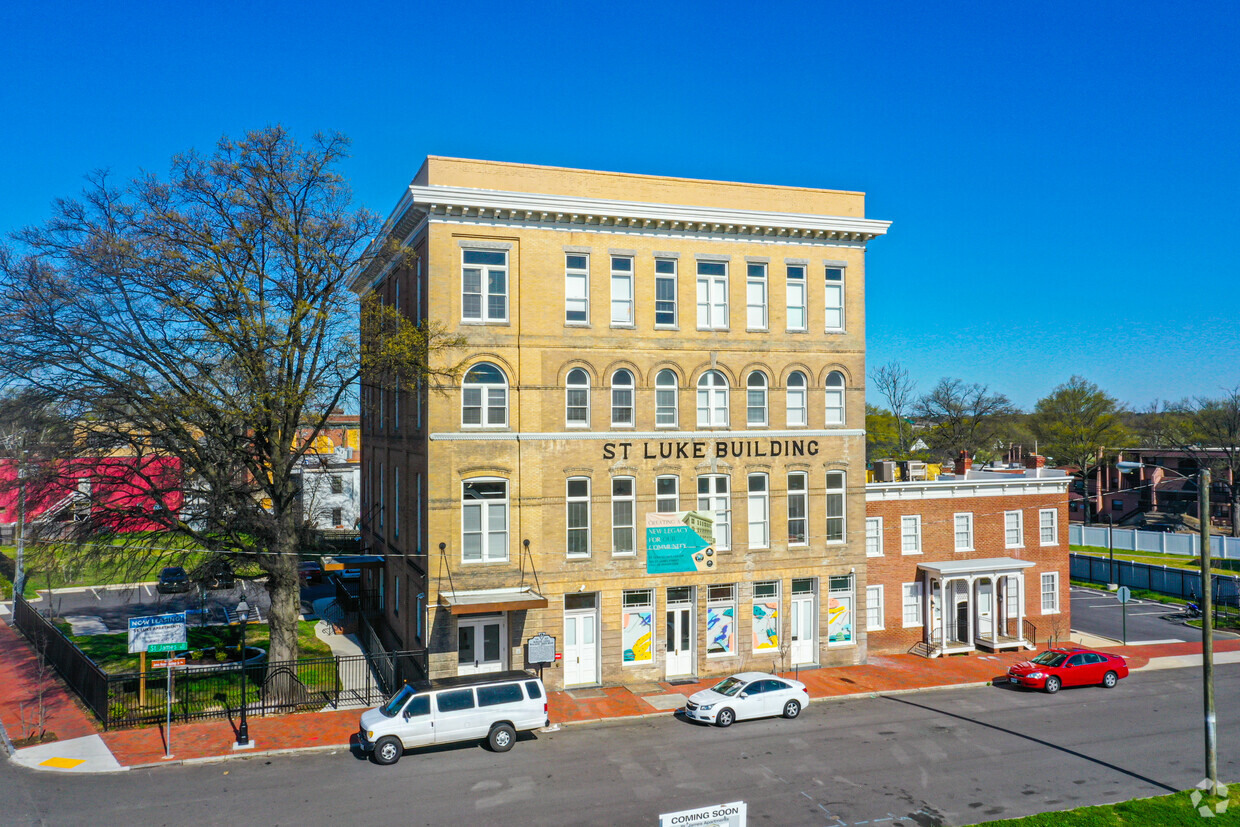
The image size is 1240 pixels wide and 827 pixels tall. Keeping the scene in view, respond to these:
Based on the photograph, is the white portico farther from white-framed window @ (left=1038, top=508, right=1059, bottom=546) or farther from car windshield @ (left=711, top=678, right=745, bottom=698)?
car windshield @ (left=711, top=678, right=745, bottom=698)

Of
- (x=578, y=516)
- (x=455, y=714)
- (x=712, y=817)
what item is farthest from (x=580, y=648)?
(x=712, y=817)

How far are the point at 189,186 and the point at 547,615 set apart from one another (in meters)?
16.2

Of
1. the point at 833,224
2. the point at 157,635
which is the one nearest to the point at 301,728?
the point at 157,635

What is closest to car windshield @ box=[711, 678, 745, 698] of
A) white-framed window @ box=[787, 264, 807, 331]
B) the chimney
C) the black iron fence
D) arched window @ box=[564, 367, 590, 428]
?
arched window @ box=[564, 367, 590, 428]

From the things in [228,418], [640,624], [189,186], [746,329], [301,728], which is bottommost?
[301,728]

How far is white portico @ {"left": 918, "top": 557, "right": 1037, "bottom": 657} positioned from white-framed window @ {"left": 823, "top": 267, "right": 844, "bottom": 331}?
10.3 meters

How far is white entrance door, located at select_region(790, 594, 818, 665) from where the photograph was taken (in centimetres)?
2858

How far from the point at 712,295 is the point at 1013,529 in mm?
17153

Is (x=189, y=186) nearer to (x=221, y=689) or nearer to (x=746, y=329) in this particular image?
(x=221, y=689)

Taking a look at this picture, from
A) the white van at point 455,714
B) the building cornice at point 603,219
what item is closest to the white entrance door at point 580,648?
the white van at point 455,714

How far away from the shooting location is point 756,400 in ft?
93.2

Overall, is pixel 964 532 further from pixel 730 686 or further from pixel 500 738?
pixel 500 738

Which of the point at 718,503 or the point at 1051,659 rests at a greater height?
the point at 718,503

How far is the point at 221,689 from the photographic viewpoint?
25.0 m
